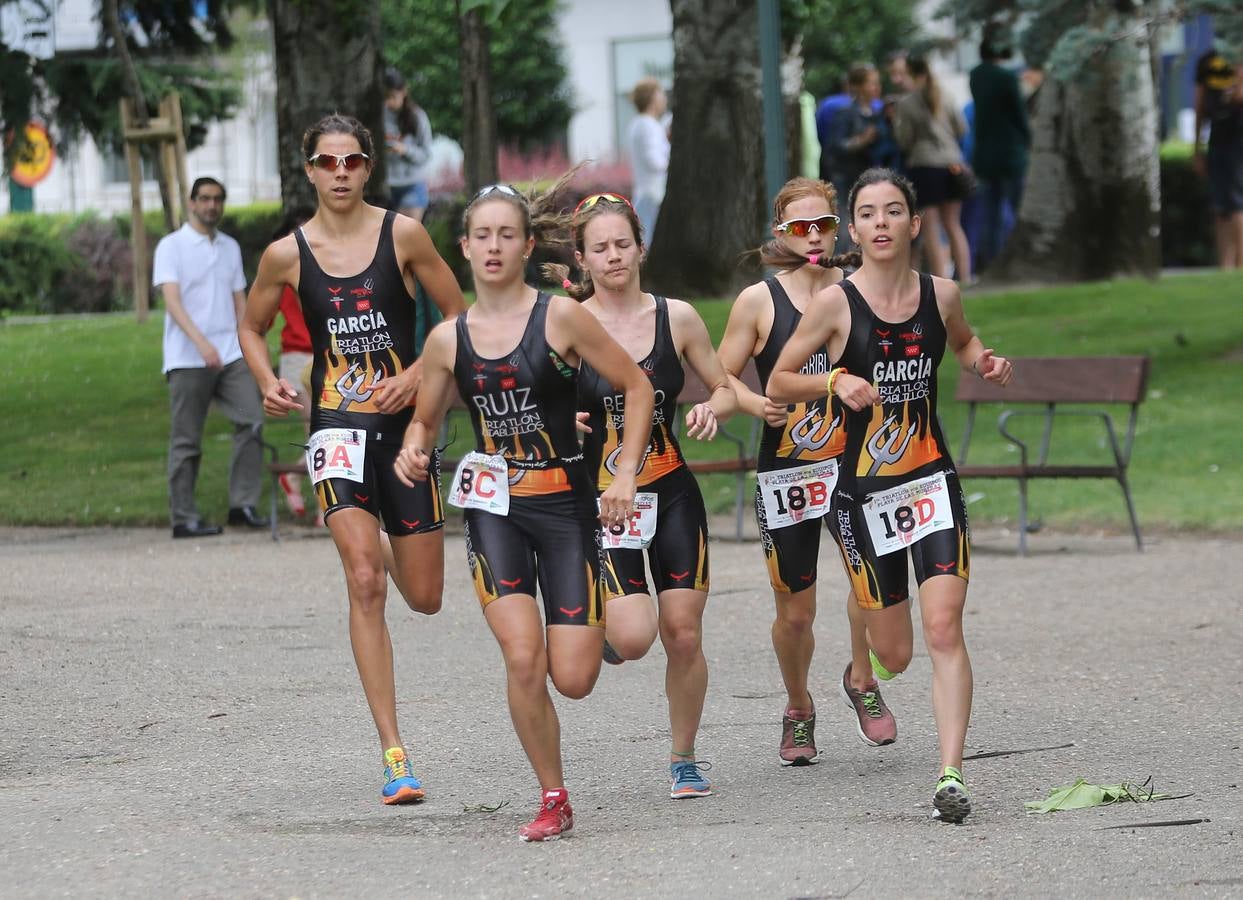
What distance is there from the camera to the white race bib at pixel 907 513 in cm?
649

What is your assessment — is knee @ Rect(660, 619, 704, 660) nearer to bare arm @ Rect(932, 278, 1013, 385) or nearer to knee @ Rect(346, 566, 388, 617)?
knee @ Rect(346, 566, 388, 617)

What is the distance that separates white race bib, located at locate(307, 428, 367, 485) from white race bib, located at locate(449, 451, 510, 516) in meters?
0.72

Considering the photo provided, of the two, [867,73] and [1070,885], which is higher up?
[867,73]

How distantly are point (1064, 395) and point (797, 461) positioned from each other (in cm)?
633

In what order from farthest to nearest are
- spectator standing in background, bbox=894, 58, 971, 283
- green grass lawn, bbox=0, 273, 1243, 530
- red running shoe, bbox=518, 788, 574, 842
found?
spectator standing in background, bbox=894, 58, 971, 283, green grass lawn, bbox=0, 273, 1243, 530, red running shoe, bbox=518, 788, 574, 842

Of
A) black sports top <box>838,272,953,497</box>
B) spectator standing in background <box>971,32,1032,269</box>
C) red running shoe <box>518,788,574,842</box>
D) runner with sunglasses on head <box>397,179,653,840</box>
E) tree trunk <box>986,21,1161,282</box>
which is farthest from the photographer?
spectator standing in background <box>971,32,1032,269</box>

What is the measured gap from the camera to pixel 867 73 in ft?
A: 64.8

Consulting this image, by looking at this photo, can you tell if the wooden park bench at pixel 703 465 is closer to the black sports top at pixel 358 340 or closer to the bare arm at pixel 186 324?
the bare arm at pixel 186 324

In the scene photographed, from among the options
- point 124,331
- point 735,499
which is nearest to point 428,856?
point 735,499

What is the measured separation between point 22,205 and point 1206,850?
5042 centimetres

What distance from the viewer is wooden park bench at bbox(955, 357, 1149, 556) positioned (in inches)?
492

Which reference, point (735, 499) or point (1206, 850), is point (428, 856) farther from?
point (735, 499)

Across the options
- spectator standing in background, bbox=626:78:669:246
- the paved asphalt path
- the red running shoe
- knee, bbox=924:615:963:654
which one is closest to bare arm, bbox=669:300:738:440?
knee, bbox=924:615:963:654

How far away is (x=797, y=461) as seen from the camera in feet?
23.7
